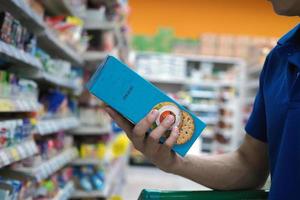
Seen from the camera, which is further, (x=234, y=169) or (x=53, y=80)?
(x=53, y=80)

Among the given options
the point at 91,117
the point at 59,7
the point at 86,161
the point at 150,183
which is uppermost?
the point at 59,7

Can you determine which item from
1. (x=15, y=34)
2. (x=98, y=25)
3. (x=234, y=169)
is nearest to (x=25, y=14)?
(x=15, y=34)

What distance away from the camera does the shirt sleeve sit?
134 centimetres

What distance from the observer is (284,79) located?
116 cm

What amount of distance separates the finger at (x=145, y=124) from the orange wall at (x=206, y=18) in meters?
9.29

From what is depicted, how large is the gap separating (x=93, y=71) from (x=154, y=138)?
10.3 feet

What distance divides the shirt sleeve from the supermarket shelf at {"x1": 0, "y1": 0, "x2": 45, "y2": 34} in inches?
39.2

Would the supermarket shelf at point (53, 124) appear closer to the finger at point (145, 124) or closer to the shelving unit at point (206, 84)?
the finger at point (145, 124)

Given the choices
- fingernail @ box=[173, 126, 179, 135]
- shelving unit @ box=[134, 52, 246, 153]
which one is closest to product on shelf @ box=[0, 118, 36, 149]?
fingernail @ box=[173, 126, 179, 135]

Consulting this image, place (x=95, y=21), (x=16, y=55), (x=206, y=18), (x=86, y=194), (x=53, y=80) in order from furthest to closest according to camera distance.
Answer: (x=206, y=18)
(x=95, y=21)
(x=86, y=194)
(x=53, y=80)
(x=16, y=55)

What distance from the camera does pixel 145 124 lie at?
1.18m

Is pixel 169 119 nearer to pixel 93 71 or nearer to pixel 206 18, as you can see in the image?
pixel 93 71

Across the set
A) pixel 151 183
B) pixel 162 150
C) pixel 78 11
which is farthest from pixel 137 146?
pixel 151 183

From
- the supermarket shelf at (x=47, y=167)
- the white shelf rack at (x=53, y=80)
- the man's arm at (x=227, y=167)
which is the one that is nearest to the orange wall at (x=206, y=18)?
the white shelf rack at (x=53, y=80)
